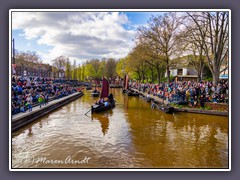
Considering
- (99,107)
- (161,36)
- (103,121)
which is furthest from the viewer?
(161,36)

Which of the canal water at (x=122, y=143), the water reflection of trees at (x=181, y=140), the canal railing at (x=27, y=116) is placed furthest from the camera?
the canal railing at (x=27, y=116)

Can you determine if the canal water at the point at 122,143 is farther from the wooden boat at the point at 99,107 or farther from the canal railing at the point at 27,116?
the wooden boat at the point at 99,107

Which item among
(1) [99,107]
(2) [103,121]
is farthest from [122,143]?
(1) [99,107]

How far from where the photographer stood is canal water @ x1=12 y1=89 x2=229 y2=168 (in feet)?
34.2

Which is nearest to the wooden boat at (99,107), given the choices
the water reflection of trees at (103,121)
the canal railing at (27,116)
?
the water reflection of trees at (103,121)

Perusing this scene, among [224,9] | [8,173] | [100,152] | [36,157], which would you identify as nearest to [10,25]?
[8,173]

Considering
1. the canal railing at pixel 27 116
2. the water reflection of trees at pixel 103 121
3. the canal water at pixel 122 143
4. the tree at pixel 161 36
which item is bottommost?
the canal water at pixel 122 143

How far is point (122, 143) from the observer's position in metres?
13.2

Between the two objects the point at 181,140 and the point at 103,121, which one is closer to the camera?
the point at 181,140

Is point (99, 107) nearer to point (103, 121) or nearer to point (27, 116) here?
point (103, 121)

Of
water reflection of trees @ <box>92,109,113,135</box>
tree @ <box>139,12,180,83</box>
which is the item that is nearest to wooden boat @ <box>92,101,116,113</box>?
water reflection of trees @ <box>92,109,113,135</box>

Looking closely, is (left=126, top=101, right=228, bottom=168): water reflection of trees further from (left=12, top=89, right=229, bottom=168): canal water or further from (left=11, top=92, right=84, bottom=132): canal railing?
(left=11, top=92, right=84, bottom=132): canal railing

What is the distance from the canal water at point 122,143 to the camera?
10430mm
